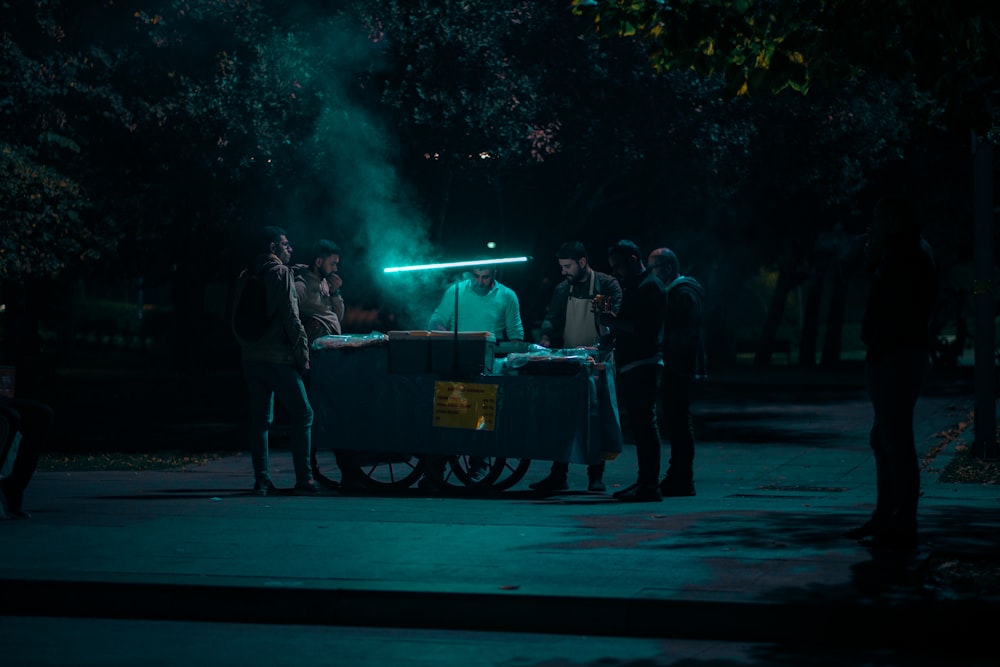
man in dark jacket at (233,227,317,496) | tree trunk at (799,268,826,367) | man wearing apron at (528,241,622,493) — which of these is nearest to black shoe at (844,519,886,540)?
man wearing apron at (528,241,622,493)

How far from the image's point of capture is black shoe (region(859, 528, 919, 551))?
8.82 metres

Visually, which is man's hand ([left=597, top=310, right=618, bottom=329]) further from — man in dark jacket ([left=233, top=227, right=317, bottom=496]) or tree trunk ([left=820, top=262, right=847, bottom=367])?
tree trunk ([left=820, top=262, right=847, bottom=367])

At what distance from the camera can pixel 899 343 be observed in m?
8.85

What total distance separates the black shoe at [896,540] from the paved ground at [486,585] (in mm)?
205

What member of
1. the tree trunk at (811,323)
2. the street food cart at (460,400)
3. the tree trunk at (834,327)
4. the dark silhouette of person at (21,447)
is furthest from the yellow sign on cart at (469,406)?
the tree trunk at (811,323)

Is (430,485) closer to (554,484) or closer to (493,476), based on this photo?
(493,476)

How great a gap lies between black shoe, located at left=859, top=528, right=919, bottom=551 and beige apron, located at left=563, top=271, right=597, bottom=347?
4666 millimetres

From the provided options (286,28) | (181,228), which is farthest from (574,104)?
(181,228)

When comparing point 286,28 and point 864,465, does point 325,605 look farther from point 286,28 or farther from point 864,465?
point 286,28

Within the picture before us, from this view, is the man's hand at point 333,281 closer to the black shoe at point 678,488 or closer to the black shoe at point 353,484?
the black shoe at point 353,484

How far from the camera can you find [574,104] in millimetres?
23422

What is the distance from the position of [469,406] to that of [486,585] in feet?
13.9

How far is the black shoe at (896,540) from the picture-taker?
882 centimetres

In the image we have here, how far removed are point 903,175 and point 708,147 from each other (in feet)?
48.0
